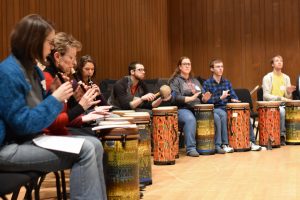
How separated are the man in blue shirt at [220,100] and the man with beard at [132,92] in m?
0.97

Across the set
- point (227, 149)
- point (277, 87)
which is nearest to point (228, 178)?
point (227, 149)

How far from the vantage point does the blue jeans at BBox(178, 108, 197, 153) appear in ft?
19.6

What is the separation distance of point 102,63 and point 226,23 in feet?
12.2

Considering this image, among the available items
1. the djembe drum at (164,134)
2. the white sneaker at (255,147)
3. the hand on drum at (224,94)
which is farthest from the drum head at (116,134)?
the white sneaker at (255,147)

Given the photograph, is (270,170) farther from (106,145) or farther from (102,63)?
(102,63)

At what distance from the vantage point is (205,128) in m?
6.05

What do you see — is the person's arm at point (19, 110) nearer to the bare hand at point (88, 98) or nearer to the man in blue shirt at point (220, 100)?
the bare hand at point (88, 98)

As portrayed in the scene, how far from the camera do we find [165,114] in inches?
211

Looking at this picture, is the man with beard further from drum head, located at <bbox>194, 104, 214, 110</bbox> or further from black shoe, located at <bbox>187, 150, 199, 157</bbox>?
black shoe, located at <bbox>187, 150, 199, 157</bbox>

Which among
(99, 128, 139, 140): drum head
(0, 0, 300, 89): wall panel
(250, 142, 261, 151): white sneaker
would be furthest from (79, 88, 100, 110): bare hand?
(0, 0, 300, 89): wall panel

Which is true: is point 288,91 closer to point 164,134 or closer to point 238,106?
point 238,106

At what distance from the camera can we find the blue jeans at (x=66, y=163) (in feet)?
7.93

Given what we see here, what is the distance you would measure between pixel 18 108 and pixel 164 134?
124 inches

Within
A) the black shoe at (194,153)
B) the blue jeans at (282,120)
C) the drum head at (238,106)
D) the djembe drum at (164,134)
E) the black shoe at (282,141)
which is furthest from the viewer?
the blue jeans at (282,120)
